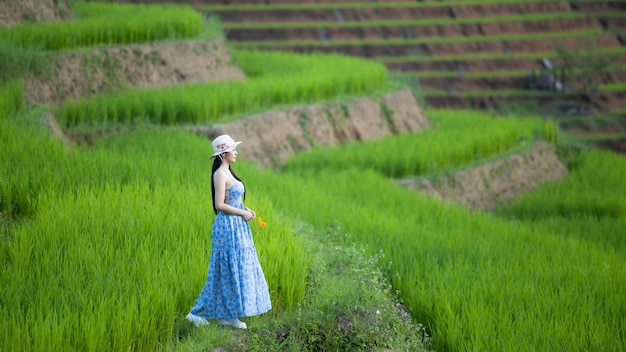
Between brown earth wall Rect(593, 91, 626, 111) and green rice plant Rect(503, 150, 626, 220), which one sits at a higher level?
brown earth wall Rect(593, 91, 626, 111)

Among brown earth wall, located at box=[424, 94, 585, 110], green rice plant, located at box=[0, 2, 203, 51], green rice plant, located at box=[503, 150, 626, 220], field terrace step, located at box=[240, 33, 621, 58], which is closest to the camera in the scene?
green rice plant, located at box=[0, 2, 203, 51]

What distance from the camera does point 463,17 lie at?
69.2 feet

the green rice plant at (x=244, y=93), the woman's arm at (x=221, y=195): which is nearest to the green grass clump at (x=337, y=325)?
the woman's arm at (x=221, y=195)

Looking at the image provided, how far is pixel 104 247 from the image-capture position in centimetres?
498

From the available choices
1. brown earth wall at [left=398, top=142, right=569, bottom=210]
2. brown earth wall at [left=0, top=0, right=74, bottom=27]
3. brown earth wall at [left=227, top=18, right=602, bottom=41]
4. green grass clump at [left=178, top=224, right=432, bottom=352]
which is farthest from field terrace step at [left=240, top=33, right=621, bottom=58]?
green grass clump at [left=178, top=224, right=432, bottom=352]

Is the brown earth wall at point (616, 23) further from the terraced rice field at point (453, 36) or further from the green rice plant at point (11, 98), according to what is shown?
the green rice plant at point (11, 98)

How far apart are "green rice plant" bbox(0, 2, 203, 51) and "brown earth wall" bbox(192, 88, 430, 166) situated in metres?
1.98

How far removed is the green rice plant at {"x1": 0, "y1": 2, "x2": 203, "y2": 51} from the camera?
940 cm

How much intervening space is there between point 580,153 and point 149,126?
24.7ft

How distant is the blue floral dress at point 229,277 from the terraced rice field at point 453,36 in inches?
561

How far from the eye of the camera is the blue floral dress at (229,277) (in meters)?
4.43

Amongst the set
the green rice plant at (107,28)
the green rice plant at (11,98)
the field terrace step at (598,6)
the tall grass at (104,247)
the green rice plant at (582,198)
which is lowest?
the green rice plant at (582,198)

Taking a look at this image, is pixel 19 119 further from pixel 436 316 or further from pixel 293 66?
pixel 293 66

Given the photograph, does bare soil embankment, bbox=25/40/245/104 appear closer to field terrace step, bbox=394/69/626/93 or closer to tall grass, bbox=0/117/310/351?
tall grass, bbox=0/117/310/351
